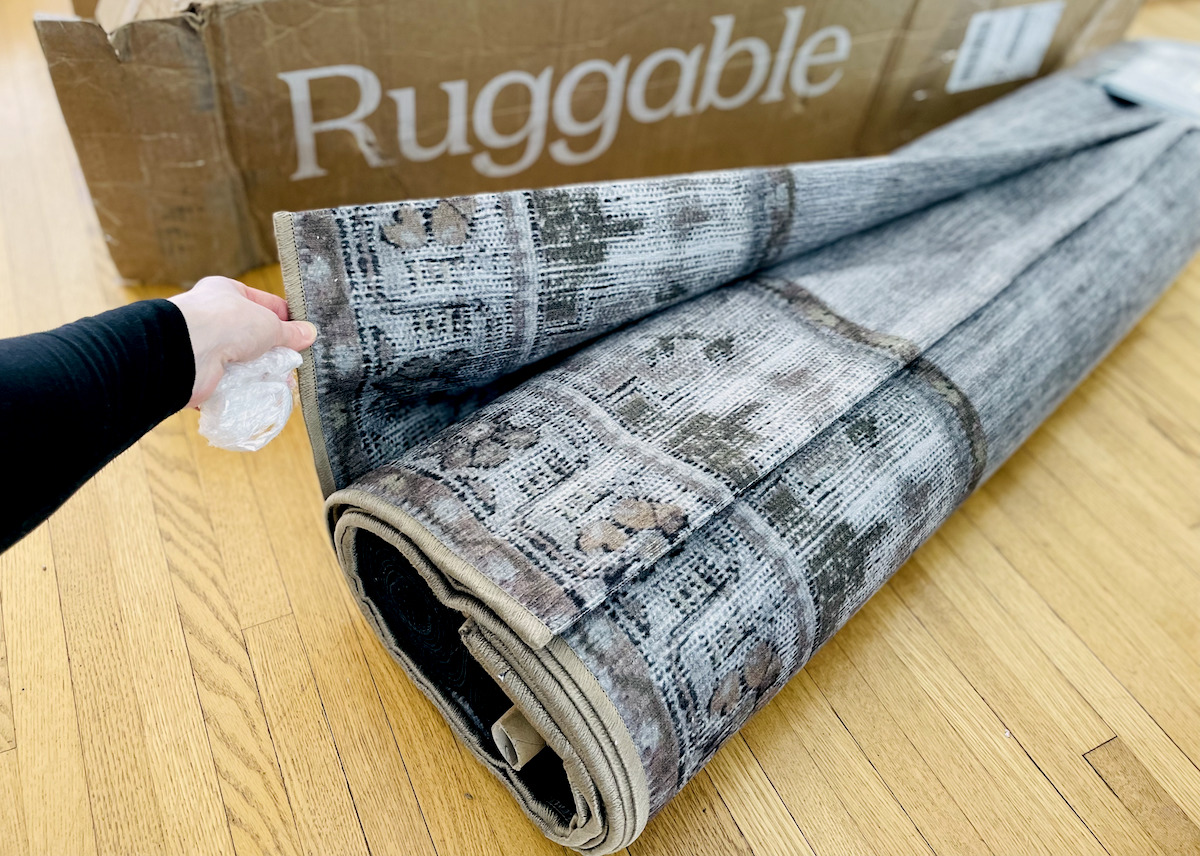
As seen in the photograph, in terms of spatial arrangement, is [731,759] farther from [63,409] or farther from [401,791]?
[63,409]

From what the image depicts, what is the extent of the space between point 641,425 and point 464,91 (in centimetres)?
63

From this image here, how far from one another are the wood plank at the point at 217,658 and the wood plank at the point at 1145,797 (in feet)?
2.48

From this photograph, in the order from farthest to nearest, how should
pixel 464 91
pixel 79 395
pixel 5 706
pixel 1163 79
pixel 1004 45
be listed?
1. pixel 1004 45
2. pixel 1163 79
3. pixel 464 91
4. pixel 5 706
5. pixel 79 395

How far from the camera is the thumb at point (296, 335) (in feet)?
2.21

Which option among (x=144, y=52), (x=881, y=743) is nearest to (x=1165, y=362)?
(x=881, y=743)

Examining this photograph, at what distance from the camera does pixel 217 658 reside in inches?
33.1

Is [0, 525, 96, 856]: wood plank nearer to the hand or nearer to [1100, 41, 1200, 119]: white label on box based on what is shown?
the hand

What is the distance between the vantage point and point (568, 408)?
2.51ft

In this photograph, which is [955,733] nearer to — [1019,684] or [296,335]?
[1019,684]

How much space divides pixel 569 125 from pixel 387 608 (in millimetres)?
774

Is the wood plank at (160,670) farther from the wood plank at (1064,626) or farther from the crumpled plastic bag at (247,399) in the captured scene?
the wood plank at (1064,626)

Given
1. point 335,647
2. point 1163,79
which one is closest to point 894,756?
point 335,647

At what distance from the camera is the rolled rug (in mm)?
642

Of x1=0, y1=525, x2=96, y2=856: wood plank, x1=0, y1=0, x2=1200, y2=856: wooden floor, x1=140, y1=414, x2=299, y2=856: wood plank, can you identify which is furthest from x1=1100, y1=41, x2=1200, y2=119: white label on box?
x1=0, y1=525, x2=96, y2=856: wood plank
